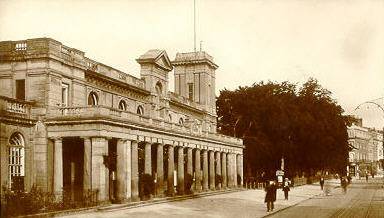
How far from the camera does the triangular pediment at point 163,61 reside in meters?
54.4

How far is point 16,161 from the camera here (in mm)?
35125

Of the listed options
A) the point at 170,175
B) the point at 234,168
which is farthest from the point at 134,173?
the point at 234,168

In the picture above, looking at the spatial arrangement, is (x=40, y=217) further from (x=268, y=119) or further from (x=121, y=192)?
(x=268, y=119)

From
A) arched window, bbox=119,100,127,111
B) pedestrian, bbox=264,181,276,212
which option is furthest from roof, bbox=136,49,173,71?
pedestrian, bbox=264,181,276,212

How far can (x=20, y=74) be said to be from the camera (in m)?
38.1

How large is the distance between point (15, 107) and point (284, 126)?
49.2 metres

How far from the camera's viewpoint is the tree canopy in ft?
259

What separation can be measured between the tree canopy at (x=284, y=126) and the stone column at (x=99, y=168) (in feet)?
138

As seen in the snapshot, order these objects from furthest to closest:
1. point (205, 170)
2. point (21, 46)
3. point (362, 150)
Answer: point (362, 150)
point (205, 170)
point (21, 46)

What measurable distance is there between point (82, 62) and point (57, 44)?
3808mm

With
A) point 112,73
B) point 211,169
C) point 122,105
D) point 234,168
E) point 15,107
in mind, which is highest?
point 112,73

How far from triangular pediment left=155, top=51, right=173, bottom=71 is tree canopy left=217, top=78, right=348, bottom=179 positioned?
22405 mm

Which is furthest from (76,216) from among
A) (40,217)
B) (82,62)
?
(82,62)

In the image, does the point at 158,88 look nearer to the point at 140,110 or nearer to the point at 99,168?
the point at 140,110
